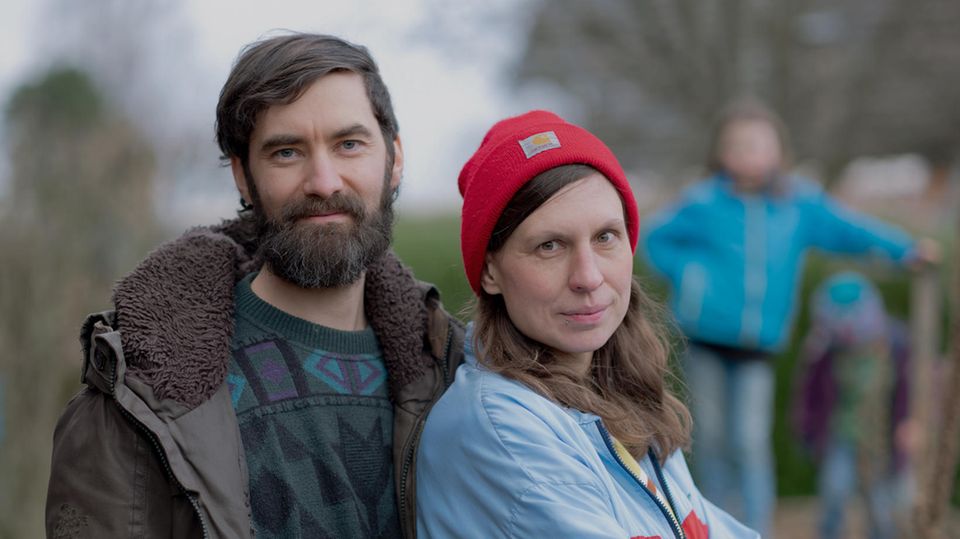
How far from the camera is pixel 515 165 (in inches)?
77.8

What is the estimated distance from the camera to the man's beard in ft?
6.71

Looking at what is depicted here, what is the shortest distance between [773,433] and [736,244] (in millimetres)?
3214

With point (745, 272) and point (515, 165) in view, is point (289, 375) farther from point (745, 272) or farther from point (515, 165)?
point (745, 272)

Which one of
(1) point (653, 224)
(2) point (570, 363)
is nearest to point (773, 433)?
(1) point (653, 224)

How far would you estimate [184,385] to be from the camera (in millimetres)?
1858

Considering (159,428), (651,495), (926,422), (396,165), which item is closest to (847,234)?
(926,422)

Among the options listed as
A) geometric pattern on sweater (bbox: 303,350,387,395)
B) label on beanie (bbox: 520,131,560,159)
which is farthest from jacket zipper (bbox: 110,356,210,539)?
label on beanie (bbox: 520,131,560,159)

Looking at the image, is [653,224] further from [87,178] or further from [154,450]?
[154,450]

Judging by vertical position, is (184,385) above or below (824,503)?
above

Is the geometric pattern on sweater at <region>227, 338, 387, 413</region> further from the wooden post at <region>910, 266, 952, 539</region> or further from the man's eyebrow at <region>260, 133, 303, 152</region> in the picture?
the wooden post at <region>910, 266, 952, 539</region>

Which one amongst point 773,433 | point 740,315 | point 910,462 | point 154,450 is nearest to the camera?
point 154,450

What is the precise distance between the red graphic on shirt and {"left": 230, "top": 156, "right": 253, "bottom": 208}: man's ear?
43.8 inches

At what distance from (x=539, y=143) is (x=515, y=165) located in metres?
0.07

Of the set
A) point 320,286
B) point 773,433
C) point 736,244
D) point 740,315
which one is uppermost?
point 320,286
